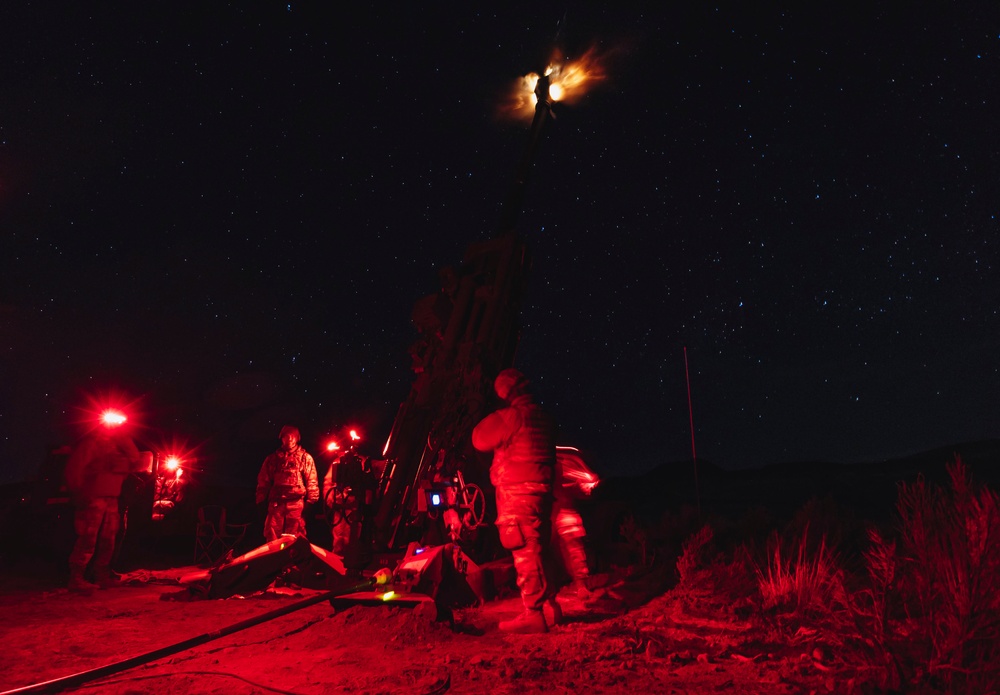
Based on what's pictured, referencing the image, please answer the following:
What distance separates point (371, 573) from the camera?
26.6ft

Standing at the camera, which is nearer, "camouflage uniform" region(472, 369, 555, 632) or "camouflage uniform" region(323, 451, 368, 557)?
"camouflage uniform" region(472, 369, 555, 632)

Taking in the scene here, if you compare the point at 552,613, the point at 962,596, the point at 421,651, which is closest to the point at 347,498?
the point at 421,651

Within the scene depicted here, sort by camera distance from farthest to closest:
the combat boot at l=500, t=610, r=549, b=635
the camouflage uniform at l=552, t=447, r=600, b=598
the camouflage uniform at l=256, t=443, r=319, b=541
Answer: the camouflage uniform at l=256, t=443, r=319, b=541
the camouflage uniform at l=552, t=447, r=600, b=598
the combat boot at l=500, t=610, r=549, b=635

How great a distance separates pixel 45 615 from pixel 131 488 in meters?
5.77

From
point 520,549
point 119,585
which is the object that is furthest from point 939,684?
point 119,585

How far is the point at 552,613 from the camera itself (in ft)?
19.2

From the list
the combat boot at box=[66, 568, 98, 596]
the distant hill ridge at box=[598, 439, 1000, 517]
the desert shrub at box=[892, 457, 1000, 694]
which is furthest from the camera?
the distant hill ridge at box=[598, 439, 1000, 517]

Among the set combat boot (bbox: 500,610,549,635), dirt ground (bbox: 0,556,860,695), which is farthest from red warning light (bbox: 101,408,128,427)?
combat boot (bbox: 500,610,549,635)

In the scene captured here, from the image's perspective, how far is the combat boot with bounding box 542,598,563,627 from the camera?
5.81 m

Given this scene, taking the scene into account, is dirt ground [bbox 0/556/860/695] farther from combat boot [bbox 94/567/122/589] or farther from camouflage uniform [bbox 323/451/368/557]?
combat boot [bbox 94/567/122/589]

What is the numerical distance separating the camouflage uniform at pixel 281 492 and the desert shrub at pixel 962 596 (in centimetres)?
1032

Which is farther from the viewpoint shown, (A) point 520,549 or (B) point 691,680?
(A) point 520,549

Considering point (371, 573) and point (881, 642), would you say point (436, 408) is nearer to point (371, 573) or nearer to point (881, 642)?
point (371, 573)

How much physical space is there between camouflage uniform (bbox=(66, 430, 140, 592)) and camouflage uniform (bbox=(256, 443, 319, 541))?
8.07 feet
